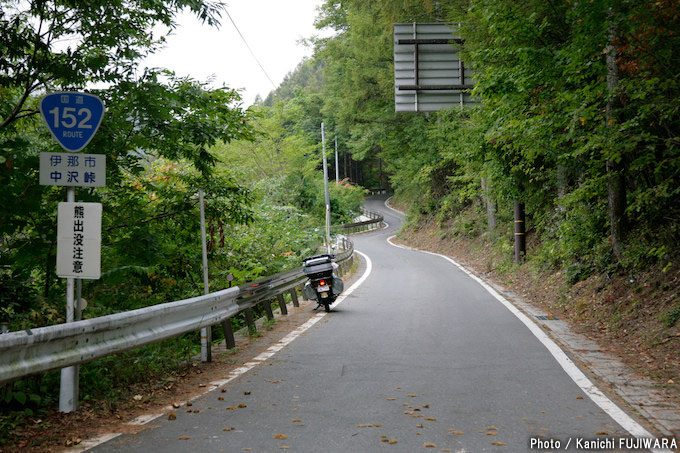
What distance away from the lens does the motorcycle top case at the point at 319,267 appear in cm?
1200

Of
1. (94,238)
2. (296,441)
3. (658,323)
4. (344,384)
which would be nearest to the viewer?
(296,441)

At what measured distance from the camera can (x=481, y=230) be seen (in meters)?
30.0

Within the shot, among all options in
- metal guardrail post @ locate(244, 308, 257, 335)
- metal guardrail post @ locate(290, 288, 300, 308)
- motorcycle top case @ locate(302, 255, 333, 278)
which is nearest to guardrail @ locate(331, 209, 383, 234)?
metal guardrail post @ locate(290, 288, 300, 308)

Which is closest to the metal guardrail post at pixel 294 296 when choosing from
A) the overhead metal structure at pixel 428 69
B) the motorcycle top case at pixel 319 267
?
the motorcycle top case at pixel 319 267

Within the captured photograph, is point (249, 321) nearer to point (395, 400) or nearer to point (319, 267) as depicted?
point (319, 267)

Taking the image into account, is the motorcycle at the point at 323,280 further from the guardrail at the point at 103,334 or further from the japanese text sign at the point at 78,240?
the japanese text sign at the point at 78,240

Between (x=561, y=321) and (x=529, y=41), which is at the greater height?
(x=529, y=41)

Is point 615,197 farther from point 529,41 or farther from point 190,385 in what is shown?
point 190,385

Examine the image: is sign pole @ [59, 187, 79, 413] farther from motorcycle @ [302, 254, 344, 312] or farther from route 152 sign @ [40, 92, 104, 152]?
motorcycle @ [302, 254, 344, 312]

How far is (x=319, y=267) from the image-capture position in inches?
474

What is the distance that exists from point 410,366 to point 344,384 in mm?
1159

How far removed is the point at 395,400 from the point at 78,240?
328cm

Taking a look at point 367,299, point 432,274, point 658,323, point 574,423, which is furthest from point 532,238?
point 574,423

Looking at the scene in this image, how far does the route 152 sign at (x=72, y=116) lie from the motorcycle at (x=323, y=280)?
7.31m
